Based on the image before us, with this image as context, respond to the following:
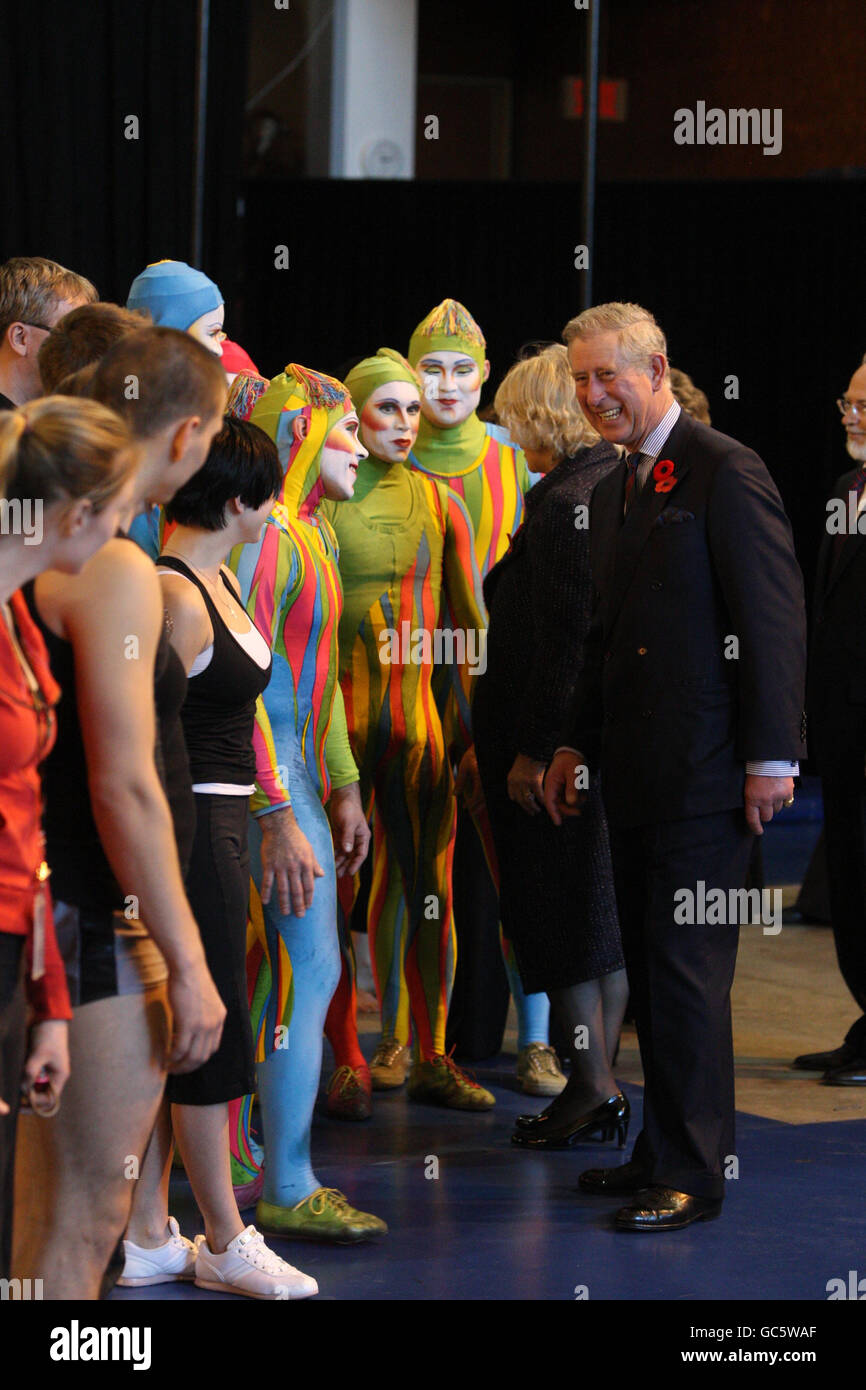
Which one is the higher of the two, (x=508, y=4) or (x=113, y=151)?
(x=508, y=4)

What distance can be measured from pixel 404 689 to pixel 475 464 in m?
0.58

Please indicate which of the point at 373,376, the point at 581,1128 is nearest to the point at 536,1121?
the point at 581,1128

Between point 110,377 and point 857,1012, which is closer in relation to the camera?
point 110,377

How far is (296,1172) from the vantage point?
9.64ft

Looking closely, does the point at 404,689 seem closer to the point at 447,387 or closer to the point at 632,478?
the point at 447,387

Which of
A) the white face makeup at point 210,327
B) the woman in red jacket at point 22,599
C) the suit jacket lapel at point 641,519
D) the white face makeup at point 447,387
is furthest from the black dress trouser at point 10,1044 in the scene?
the white face makeup at point 447,387

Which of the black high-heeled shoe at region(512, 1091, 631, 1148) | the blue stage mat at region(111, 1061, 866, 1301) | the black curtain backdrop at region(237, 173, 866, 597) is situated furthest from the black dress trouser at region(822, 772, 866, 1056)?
the black curtain backdrop at region(237, 173, 866, 597)

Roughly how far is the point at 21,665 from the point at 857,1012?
386 centimetres

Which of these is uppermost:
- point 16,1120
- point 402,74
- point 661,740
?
point 402,74

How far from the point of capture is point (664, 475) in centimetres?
309

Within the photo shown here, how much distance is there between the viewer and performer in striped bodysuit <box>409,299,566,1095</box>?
402 centimetres
